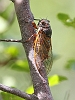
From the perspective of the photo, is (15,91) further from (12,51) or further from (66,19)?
(12,51)

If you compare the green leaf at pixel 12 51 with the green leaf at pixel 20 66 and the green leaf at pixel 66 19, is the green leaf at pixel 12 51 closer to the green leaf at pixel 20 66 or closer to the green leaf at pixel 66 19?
the green leaf at pixel 20 66

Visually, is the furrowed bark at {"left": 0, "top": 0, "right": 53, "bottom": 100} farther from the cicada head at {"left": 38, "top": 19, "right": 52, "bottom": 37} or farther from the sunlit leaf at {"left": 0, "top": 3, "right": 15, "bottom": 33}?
the sunlit leaf at {"left": 0, "top": 3, "right": 15, "bottom": 33}

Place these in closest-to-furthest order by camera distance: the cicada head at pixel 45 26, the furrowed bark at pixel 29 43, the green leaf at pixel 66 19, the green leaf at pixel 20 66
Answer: the furrowed bark at pixel 29 43, the green leaf at pixel 66 19, the cicada head at pixel 45 26, the green leaf at pixel 20 66

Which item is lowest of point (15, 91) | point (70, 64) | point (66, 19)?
point (70, 64)

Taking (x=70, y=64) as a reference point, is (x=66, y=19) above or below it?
above

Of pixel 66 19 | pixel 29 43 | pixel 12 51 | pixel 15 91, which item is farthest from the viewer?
pixel 12 51

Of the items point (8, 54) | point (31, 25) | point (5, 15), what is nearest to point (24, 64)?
point (8, 54)

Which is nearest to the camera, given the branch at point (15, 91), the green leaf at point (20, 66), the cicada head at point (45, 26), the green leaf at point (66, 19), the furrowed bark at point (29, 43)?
the branch at point (15, 91)

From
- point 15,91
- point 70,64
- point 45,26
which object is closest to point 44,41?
point 45,26

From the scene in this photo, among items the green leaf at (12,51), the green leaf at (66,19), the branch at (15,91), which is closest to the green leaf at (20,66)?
the green leaf at (12,51)

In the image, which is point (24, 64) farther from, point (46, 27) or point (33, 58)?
point (33, 58)

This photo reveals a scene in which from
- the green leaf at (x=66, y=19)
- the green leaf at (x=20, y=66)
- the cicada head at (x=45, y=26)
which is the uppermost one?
the green leaf at (x=66, y=19)
